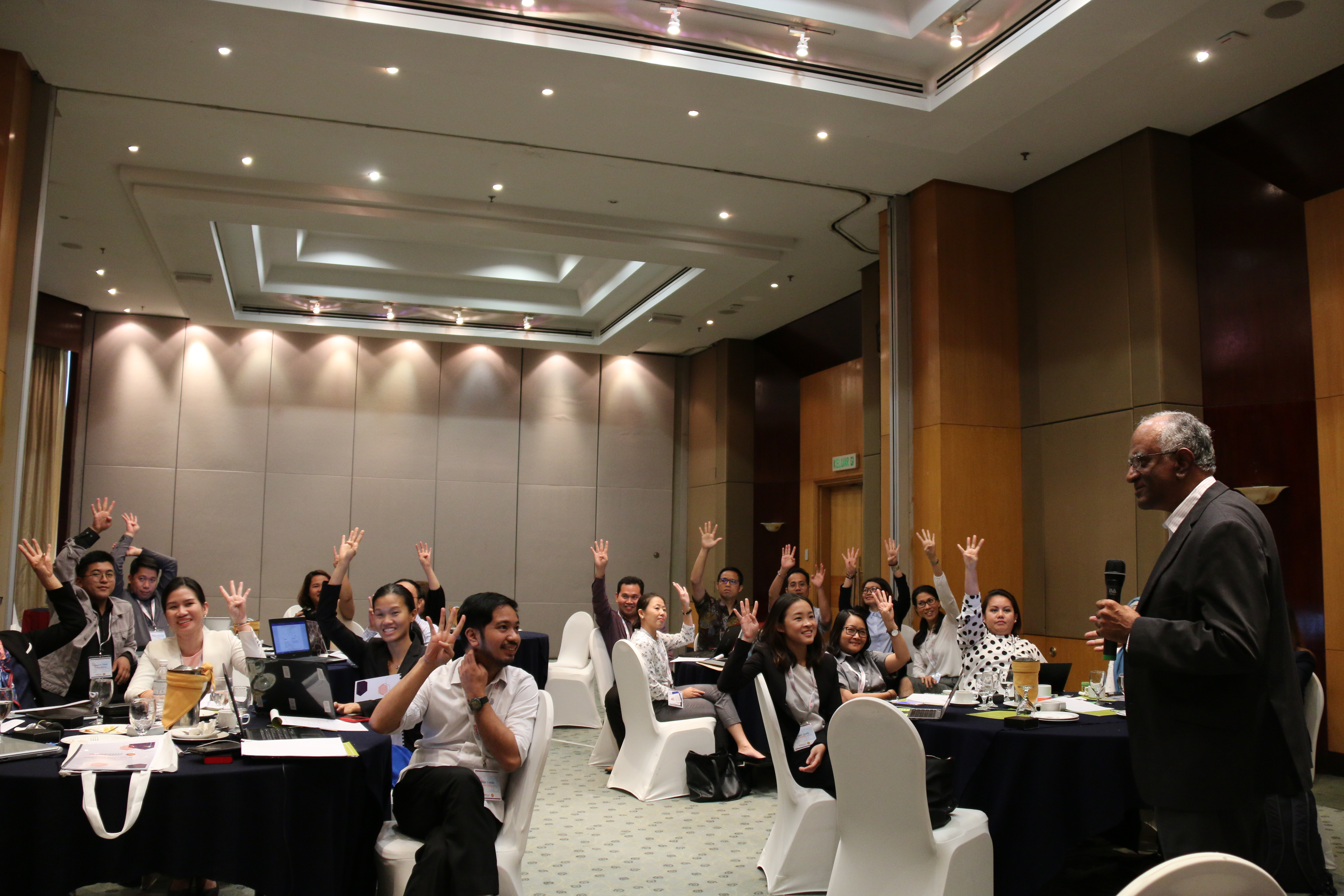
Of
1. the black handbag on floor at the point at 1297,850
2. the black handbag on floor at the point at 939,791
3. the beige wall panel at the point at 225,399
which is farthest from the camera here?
the beige wall panel at the point at 225,399

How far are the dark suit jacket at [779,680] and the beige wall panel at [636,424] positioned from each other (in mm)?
9644

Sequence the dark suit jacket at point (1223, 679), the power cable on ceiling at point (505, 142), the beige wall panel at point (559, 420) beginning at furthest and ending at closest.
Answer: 1. the beige wall panel at point (559, 420)
2. the power cable on ceiling at point (505, 142)
3. the dark suit jacket at point (1223, 679)

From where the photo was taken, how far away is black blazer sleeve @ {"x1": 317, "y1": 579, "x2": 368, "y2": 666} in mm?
5262

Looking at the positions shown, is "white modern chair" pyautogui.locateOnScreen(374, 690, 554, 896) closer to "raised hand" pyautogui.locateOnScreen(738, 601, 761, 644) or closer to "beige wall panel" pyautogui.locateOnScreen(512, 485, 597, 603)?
"raised hand" pyautogui.locateOnScreen(738, 601, 761, 644)

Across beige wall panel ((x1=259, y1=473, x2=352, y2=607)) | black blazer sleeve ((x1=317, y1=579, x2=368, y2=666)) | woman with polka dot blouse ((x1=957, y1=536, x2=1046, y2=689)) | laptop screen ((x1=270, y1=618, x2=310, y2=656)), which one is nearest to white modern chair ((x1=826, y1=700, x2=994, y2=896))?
woman with polka dot blouse ((x1=957, y1=536, x2=1046, y2=689))

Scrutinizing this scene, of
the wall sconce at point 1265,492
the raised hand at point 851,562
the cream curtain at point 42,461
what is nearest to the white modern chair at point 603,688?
the raised hand at point 851,562

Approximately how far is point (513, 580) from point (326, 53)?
28.7 ft

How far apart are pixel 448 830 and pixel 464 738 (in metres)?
0.36

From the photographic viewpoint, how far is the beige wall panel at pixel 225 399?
12.6 metres

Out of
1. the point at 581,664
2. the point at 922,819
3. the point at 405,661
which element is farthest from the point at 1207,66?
the point at 581,664

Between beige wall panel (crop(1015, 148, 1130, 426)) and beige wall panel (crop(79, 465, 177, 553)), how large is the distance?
1030 centimetres

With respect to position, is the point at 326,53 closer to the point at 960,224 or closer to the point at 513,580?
the point at 960,224

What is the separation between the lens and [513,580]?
13.7 m

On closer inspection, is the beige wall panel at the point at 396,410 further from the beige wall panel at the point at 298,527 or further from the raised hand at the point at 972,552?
the raised hand at the point at 972,552
